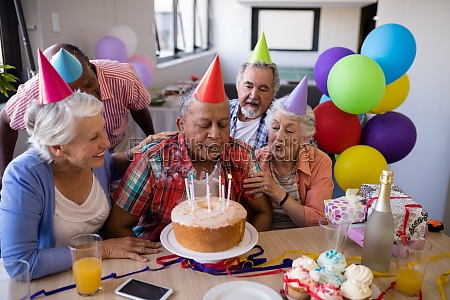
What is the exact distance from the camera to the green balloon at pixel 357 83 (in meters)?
2.19

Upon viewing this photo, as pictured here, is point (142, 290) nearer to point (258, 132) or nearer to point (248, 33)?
point (258, 132)

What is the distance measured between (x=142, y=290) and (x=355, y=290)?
602 mm

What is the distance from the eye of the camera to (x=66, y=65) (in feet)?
5.71

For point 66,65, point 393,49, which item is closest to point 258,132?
point 393,49

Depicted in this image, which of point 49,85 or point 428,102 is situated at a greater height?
point 49,85

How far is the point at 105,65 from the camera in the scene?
2408 mm

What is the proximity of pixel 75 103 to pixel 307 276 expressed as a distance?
0.89 meters

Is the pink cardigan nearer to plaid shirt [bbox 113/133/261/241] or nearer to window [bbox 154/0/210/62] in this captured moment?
plaid shirt [bbox 113/133/261/241]

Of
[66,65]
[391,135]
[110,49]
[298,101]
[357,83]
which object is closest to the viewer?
[66,65]

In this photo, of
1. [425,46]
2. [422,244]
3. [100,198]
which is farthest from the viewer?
[425,46]

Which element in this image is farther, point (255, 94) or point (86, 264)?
point (255, 94)

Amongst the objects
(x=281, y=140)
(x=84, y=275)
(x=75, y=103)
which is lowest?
(x=84, y=275)

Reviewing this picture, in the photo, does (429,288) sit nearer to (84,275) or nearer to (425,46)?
(84,275)

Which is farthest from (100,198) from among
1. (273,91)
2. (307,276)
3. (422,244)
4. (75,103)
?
(273,91)
